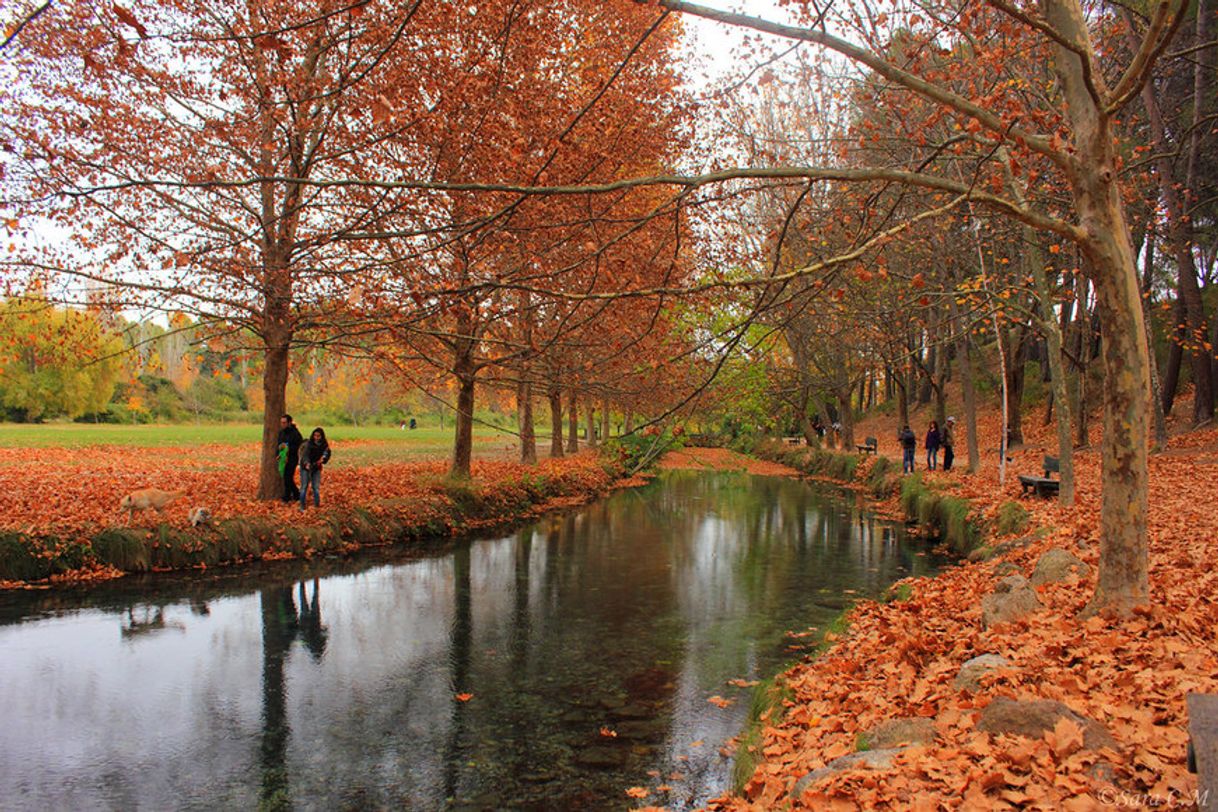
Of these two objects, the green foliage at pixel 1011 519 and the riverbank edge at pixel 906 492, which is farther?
the riverbank edge at pixel 906 492

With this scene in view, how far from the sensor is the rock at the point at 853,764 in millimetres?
4379

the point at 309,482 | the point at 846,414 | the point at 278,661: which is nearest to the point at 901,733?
the point at 278,661

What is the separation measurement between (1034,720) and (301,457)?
14.6 m

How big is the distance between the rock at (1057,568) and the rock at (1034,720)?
181 inches

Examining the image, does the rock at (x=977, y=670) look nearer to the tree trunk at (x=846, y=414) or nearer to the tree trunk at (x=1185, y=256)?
the tree trunk at (x=1185, y=256)

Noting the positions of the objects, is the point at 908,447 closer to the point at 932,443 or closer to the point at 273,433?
the point at 932,443

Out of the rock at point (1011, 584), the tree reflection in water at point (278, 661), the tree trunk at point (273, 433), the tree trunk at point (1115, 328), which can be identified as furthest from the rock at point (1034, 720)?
the tree trunk at point (273, 433)

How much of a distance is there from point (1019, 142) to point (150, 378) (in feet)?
252

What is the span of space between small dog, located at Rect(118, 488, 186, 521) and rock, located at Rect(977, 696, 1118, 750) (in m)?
13.6

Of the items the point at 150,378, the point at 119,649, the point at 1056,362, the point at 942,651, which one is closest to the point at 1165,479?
the point at 1056,362

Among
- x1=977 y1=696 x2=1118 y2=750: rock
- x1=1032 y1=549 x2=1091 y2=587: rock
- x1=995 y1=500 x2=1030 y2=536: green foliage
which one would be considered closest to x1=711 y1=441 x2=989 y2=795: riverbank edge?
x1=995 y1=500 x2=1030 y2=536: green foliage

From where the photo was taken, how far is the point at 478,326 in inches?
642

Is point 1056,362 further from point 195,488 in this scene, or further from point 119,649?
point 195,488

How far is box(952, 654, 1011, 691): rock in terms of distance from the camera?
5641 mm
